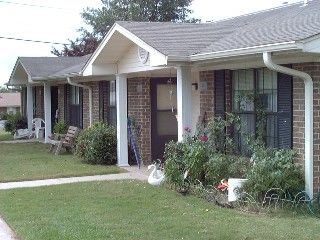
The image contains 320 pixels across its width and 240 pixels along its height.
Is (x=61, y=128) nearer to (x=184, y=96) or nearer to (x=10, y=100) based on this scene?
A: (x=184, y=96)

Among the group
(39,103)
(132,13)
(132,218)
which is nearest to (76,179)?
(132,218)

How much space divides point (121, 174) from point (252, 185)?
16.0 ft

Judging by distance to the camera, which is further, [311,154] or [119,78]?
[119,78]

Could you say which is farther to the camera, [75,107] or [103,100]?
[75,107]

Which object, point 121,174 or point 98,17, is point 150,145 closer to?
point 121,174

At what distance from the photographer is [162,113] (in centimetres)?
1509

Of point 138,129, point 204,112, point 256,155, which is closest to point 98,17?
point 138,129

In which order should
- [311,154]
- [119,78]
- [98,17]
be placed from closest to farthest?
[311,154]
[119,78]
[98,17]

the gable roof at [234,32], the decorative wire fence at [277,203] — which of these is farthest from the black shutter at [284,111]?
the decorative wire fence at [277,203]

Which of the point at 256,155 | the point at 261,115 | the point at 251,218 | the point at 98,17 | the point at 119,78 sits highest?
the point at 98,17

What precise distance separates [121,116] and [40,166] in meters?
2.40

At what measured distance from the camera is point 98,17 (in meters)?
43.8

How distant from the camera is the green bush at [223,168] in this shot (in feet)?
32.6

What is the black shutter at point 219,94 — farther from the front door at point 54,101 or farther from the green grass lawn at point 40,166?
the front door at point 54,101
